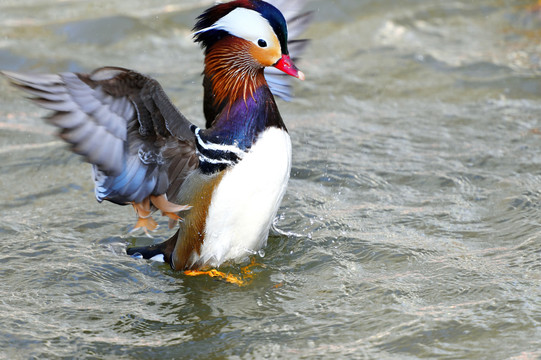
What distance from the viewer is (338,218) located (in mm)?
4668

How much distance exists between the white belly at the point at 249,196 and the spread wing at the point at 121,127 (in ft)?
0.94

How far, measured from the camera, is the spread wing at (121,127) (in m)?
3.43

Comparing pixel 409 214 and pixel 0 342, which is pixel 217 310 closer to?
pixel 0 342

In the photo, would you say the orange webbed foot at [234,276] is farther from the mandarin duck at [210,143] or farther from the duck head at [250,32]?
the duck head at [250,32]

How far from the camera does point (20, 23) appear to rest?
8.12m

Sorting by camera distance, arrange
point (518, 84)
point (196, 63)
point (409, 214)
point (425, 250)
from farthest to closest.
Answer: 1. point (196, 63)
2. point (518, 84)
3. point (409, 214)
4. point (425, 250)

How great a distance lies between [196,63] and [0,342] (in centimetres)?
456

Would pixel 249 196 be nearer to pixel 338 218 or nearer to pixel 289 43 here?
pixel 338 218

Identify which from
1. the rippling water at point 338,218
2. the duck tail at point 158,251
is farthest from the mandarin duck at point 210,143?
the rippling water at point 338,218

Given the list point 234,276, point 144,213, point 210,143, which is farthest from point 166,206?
point 234,276

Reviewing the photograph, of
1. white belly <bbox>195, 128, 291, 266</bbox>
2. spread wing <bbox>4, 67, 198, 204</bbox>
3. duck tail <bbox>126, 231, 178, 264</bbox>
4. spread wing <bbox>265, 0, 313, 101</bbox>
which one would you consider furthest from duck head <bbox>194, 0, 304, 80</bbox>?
duck tail <bbox>126, 231, 178, 264</bbox>

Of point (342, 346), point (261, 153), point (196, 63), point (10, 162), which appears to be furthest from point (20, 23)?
point (342, 346)

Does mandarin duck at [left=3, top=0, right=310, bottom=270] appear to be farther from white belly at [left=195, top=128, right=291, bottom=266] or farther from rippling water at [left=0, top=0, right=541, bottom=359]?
rippling water at [left=0, top=0, right=541, bottom=359]

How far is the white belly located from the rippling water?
0.26 metres
